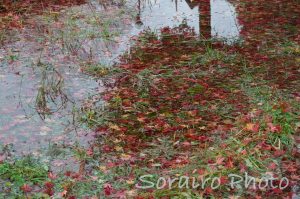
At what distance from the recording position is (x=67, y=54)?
10188 mm

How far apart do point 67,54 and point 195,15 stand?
4.63 metres

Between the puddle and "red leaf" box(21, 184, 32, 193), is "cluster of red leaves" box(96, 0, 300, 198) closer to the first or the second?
the puddle

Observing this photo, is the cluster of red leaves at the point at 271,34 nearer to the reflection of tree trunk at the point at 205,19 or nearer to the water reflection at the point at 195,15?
the water reflection at the point at 195,15

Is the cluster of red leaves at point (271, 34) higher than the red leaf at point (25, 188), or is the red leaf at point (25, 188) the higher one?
the cluster of red leaves at point (271, 34)

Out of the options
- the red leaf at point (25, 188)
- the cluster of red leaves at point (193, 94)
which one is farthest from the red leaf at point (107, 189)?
the red leaf at point (25, 188)

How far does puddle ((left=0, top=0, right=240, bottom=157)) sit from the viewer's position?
7.29 meters

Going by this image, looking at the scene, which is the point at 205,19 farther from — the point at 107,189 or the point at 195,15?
the point at 107,189

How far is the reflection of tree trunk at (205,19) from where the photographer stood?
1151 centimetres

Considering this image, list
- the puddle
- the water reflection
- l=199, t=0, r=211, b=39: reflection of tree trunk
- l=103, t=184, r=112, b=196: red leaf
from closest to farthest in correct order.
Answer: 1. l=103, t=184, r=112, b=196: red leaf
2. the puddle
3. l=199, t=0, r=211, b=39: reflection of tree trunk
4. the water reflection

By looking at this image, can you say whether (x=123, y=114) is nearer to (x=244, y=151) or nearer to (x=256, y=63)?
(x=244, y=151)

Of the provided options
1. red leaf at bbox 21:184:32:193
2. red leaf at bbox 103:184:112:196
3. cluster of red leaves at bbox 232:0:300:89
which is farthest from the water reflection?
red leaf at bbox 21:184:32:193

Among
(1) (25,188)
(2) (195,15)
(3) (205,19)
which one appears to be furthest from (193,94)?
(2) (195,15)

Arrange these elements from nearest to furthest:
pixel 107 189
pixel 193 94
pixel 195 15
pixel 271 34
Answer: pixel 107 189 < pixel 193 94 < pixel 271 34 < pixel 195 15

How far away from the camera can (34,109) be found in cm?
786
